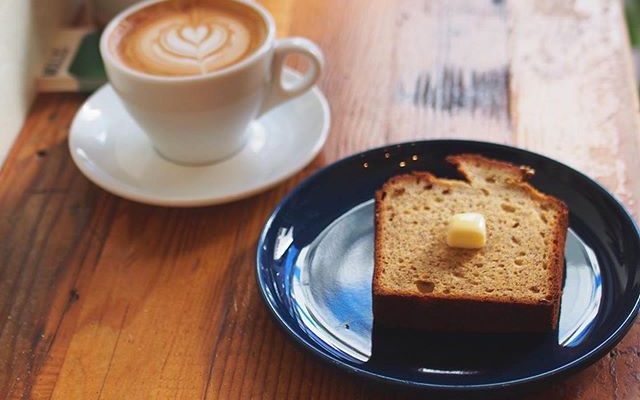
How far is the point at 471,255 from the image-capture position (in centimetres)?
79

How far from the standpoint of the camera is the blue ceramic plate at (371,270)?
702mm

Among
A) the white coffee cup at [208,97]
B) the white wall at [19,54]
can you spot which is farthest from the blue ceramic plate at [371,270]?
the white wall at [19,54]

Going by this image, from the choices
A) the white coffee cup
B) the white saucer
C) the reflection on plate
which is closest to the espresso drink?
the white coffee cup

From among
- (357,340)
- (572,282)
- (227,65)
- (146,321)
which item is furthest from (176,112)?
(572,282)

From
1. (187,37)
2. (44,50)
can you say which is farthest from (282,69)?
(44,50)

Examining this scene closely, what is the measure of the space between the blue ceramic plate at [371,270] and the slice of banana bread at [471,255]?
0.06 ft

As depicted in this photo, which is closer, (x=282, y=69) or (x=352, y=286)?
(x=352, y=286)

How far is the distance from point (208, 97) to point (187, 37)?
0.40 ft

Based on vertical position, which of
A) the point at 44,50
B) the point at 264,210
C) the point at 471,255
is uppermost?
the point at 471,255

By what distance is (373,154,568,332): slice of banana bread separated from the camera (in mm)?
733

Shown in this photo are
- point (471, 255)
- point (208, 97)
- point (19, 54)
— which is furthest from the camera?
point (19, 54)

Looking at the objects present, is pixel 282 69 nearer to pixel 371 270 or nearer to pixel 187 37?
pixel 187 37

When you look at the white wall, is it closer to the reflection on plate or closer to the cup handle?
the cup handle

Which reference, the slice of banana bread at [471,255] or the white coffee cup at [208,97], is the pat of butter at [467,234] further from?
the white coffee cup at [208,97]
